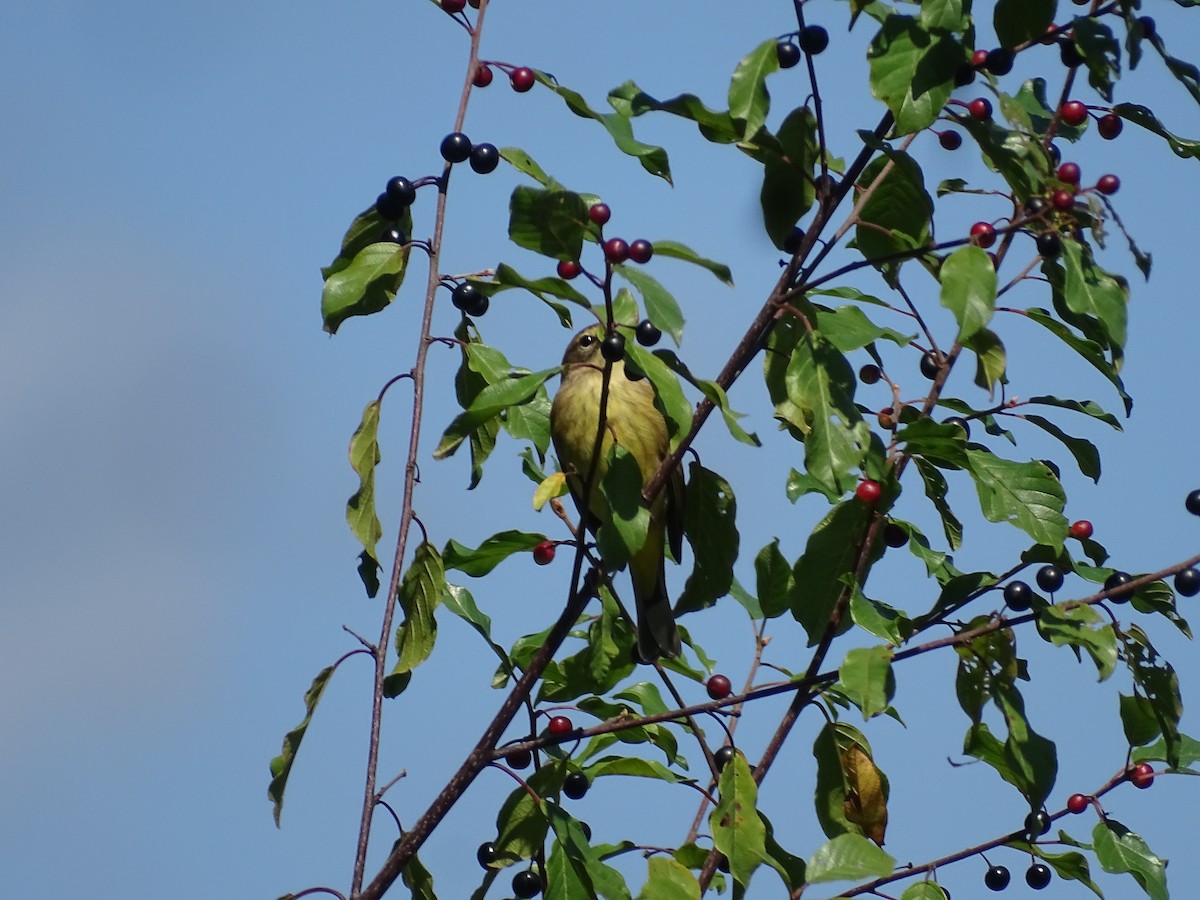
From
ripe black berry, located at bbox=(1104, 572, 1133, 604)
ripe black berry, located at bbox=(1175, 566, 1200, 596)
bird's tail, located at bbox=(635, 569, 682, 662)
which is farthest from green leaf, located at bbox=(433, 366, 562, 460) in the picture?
ripe black berry, located at bbox=(1175, 566, 1200, 596)

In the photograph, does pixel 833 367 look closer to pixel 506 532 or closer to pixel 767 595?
pixel 767 595

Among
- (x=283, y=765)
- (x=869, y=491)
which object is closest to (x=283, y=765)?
(x=283, y=765)

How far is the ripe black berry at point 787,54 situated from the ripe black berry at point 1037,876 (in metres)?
2.30

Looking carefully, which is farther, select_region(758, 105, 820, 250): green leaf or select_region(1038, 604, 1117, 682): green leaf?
select_region(758, 105, 820, 250): green leaf

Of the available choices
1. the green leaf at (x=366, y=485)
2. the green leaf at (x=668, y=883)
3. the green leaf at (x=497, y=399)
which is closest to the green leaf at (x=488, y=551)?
the green leaf at (x=366, y=485)

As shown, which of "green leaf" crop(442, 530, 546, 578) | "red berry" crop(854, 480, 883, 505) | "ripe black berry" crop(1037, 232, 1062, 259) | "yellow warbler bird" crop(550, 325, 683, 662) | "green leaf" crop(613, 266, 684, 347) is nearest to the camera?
"green leaf" crop(613, 266, 684, 347)

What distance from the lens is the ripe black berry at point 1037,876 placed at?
12.8 ft

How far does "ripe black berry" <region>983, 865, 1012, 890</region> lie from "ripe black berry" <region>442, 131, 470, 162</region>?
252 cm

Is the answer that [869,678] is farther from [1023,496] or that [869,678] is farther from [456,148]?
[456,148]

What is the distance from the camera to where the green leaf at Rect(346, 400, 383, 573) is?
12.0 ft

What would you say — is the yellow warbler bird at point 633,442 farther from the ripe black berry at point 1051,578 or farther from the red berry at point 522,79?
the ripe black berry at point 1051,578

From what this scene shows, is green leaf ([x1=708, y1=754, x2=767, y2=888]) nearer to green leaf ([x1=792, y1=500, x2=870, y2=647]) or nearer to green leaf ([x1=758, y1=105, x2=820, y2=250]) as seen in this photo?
green leaf ([x1=792, y1=500, x2=870, y2=647])

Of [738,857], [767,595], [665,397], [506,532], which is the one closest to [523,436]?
[506,532]

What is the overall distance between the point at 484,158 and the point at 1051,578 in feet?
6.10
